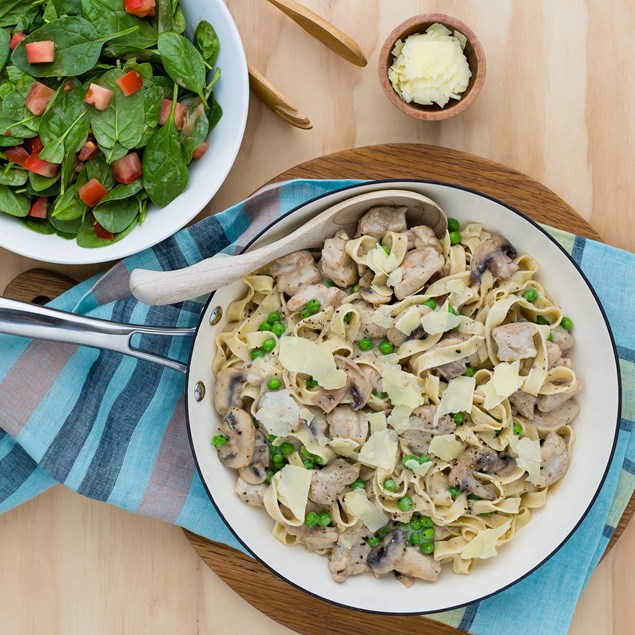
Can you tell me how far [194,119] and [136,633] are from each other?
2.87m

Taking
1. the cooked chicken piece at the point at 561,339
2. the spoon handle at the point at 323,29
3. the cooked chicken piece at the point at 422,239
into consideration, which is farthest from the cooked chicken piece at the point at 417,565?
the spoon handle at the point at 323,29

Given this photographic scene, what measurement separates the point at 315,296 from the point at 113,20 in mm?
1662

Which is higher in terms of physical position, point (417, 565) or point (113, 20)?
point (113, 20)

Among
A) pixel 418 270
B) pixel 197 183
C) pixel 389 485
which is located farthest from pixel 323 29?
pixel 389 485

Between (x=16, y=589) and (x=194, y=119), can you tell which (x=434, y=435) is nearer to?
(x=194, y=119)

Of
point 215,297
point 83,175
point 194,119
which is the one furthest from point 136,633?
point 194,119

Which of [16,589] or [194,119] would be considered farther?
[16,589]

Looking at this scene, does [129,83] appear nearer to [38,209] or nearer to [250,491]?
[38,209]

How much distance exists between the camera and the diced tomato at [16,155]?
357cm

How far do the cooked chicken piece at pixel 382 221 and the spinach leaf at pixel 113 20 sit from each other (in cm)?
139

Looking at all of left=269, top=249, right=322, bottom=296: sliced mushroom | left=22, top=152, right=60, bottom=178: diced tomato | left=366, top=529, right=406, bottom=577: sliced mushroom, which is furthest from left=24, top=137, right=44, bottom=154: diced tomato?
left=366, top=529, right=406, bottom=577: sliced mushroom

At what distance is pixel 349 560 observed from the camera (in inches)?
136

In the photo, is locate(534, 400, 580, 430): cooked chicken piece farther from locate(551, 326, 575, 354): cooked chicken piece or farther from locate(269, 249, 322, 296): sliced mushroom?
locate(269, 249, 322, 296): sliced mushroom

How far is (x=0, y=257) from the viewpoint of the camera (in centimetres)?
394
